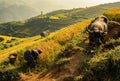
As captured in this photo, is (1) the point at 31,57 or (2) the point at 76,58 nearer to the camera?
(2) the point at 76,58

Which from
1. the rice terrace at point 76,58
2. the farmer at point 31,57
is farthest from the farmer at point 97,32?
the farmer at point 31,57

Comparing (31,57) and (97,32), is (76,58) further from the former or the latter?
(31,57)

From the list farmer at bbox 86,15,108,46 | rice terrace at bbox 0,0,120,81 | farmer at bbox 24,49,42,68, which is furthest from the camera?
farmer at bbox 24,49,42,68

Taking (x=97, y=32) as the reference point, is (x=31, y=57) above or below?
below

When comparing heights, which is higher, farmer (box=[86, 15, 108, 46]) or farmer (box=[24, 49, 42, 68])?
farmer (box=[86, 15, 108, 46])

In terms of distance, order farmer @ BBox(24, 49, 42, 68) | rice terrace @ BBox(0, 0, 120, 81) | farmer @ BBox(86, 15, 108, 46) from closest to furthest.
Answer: rice terrace @ BBox(0, 0, 120, 81)
farmer @ BBox(86, 15, 108, 46)
farmer @ BBox(24, 49, 42, 68)

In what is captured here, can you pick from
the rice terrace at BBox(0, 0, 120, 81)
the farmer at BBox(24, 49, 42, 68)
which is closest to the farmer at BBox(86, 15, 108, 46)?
the rice terrace at BBox(0, 0, 120, 81)

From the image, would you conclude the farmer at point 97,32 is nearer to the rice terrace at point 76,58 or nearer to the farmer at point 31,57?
the rice terrace at point 76,58

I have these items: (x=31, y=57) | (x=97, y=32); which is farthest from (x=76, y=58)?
(x=31, y=57)

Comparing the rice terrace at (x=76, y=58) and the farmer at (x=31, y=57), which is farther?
the farmer at (x=31, y=57)

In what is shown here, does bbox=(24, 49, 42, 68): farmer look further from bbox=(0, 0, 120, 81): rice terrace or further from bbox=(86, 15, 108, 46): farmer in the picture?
bbox=(86, 15, 108, 46): farmer

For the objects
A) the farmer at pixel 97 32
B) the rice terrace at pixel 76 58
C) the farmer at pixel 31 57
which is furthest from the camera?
the farmer at pixel 31 57

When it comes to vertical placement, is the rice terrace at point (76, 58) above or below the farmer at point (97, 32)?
below

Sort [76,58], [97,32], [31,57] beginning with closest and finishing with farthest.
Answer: [97,32] → [76,58] → [31,57]
